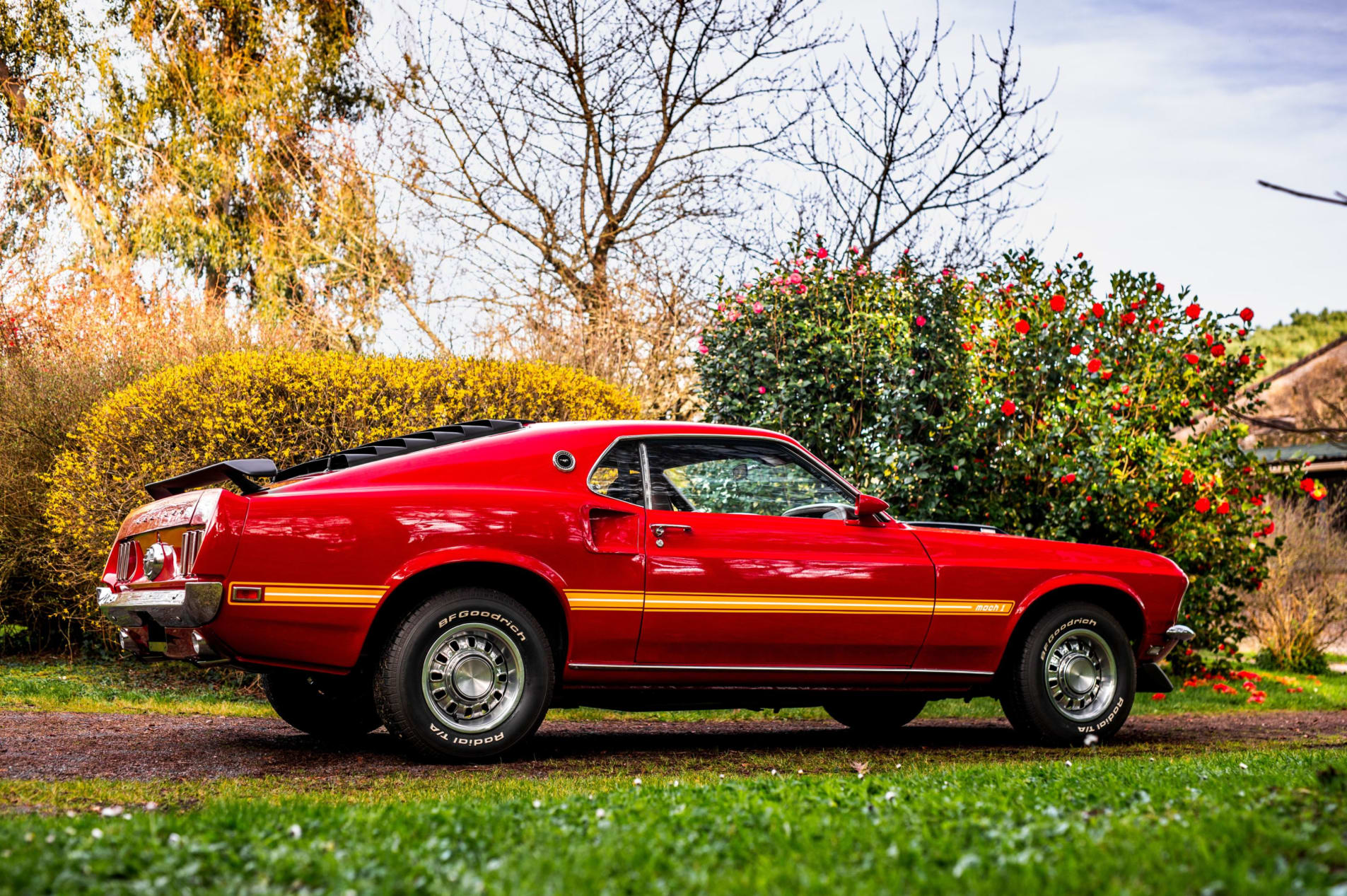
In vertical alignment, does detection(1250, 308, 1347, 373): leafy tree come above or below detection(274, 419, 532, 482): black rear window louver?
above

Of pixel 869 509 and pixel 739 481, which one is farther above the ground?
pixel 739 481

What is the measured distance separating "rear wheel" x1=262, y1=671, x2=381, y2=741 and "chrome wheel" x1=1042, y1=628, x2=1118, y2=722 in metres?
3.80

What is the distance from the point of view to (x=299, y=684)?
6590 mm

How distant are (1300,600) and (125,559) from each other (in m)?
13.8

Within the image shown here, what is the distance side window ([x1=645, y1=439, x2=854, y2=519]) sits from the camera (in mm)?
6176

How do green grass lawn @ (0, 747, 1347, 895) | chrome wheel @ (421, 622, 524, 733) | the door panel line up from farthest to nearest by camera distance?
the door panel → chrome wheel @ (421, 622, 524, 733) → green grass lawn @ (0, 747, 1347, 895)

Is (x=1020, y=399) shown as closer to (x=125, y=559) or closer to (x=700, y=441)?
(x=700, y=441)

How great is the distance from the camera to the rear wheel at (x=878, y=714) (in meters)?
7.63

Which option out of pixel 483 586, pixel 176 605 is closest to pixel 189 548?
pixel 176 605

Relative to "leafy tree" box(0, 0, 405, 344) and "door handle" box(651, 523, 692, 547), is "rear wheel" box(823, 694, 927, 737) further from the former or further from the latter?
"leafy tree" box(0, 0, 405, 344)

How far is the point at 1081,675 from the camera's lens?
22.7 ft

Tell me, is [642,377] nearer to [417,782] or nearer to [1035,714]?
[1035,714]

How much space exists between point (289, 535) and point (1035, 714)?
413cm

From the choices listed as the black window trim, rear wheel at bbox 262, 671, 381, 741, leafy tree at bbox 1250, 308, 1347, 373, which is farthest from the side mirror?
leafy tree at bbox 1250, 308, 1347, 373
